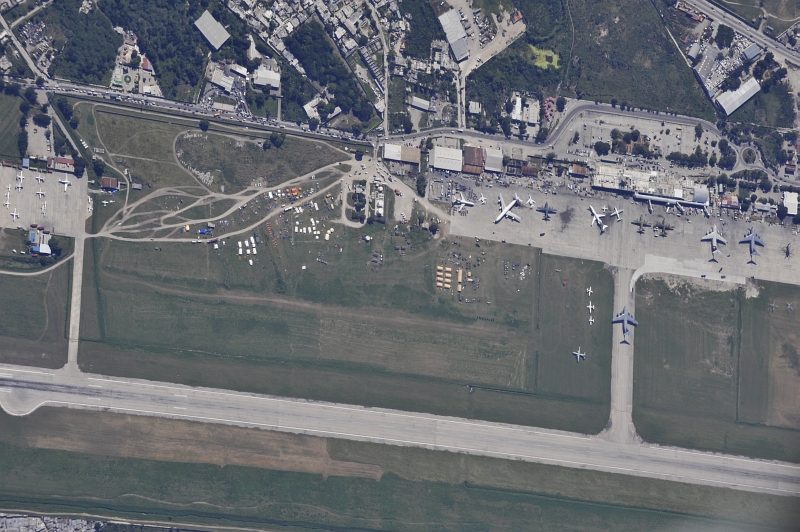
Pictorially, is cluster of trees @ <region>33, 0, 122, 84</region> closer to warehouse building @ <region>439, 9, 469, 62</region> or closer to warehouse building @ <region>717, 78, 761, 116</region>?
warehouse building @ <region>439, 9, 469, 62</region>

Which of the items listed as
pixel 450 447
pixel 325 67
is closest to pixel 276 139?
pixel 325 67

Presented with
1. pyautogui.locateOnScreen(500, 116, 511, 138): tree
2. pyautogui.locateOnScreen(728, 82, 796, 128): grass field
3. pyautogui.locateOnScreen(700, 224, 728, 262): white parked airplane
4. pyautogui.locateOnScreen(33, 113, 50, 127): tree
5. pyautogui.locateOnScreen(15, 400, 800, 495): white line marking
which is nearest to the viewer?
pyautogui.locateOnScreen(15, 400, 800, 495): white line marking

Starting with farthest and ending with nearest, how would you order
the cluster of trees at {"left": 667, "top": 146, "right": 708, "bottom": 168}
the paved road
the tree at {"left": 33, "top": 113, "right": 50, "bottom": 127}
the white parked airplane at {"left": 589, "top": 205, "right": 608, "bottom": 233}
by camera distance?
the cluster of trees at {"left": 667, "top": 146, "right": 708, "bottom": 168}
the white parked airplane at {"left": 589, "top": 205, "right": 608, "bottom": 233}
the tree at {"left": 33, "top": 113, "right": 50, "bottom": 127}
the paved road

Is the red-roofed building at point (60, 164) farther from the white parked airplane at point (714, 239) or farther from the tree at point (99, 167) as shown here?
the white parked airplane at point (714, 239)

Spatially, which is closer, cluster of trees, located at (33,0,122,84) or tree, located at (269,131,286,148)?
cluster of trees, located at (33,0,122,84)

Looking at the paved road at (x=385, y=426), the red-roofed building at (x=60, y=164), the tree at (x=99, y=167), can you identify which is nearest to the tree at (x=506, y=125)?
the paved road at (x=385, y=426)

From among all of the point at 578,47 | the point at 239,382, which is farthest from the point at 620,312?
the point at 239,382

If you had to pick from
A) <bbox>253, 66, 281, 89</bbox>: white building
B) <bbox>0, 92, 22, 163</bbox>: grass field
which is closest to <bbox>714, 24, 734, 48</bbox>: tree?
<bbox>253, 66, 281, 89</bbox>: white building
